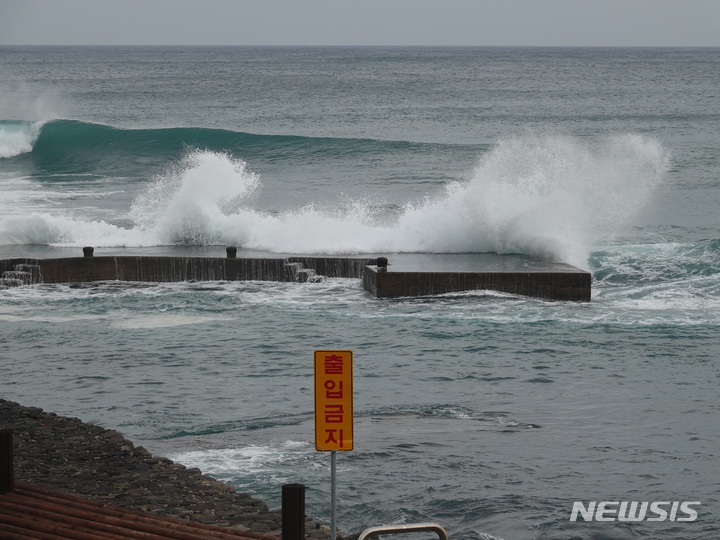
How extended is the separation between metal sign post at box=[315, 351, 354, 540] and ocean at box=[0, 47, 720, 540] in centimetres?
283

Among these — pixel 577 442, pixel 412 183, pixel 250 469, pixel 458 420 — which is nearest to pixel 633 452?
pixel 577 442

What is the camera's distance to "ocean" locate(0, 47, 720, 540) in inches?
402

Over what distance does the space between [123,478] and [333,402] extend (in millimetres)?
3513

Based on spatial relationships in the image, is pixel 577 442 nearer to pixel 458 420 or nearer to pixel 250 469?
pixel 458 420

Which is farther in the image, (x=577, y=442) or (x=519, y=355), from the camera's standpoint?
(x=519, y=355)

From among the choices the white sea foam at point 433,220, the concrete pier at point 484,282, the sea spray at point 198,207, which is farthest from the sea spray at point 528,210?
the sea spray at point 198,207

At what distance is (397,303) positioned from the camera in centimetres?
1847

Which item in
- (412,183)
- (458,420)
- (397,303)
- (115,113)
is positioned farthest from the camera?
(115,113)

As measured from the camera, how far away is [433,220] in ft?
75.5

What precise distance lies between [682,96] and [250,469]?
7313cm
